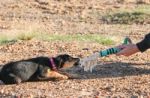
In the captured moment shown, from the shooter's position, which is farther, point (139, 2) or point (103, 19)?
point (139, 2)

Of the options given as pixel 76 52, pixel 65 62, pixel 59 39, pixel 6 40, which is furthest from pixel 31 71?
pixel 6 40

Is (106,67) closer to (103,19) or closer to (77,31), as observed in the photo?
(77,31)

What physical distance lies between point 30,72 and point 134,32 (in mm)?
8928

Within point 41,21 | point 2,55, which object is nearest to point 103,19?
point 41,21

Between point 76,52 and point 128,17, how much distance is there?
9.89 metres

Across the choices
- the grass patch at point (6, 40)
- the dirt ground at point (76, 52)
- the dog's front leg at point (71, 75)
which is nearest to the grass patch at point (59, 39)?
the grass patch at point (6, 40)

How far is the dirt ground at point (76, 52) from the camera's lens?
1030cm

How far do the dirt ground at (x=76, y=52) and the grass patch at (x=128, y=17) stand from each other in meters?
0.45

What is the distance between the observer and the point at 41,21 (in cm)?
2331

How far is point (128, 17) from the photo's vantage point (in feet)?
77.2

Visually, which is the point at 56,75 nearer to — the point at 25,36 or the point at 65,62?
the point at 65,62

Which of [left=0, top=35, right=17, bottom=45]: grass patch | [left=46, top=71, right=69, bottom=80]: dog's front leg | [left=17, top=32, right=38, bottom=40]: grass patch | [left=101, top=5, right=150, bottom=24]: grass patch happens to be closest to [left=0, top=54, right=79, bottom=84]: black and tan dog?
[left=46, top=71, right=69, bottom=80]: dog's front leg

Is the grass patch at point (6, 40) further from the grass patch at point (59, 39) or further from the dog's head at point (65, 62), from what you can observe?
the dog's head at point (65, 62)

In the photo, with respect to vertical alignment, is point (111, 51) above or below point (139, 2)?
above
